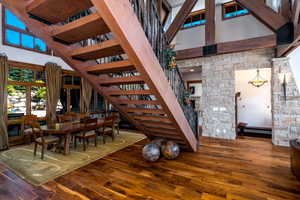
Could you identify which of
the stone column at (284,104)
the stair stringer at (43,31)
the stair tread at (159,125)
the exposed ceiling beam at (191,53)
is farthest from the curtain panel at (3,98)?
the stone column at (284,104)

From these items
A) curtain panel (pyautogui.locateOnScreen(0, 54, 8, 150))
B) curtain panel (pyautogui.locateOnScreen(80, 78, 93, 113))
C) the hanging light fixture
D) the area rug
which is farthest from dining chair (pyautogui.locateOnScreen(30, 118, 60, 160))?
the hanging light fixture

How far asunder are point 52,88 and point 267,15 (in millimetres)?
6733

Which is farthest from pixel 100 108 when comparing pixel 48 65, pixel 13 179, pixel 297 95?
pixel 297 95

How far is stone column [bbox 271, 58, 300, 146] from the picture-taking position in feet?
12.8

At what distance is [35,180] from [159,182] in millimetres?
2025

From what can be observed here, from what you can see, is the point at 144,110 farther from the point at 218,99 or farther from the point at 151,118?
→ the point at 218,99

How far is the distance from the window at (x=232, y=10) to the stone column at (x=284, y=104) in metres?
2.04

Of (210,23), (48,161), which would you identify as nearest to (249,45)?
(210,23)

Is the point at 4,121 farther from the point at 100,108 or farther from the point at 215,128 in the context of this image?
the point at 215,128

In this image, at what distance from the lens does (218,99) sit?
487 cm

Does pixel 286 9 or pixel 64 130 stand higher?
pixel 286 9

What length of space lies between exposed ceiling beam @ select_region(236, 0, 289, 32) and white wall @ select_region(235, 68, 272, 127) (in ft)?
11.1

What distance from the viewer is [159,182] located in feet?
7.51

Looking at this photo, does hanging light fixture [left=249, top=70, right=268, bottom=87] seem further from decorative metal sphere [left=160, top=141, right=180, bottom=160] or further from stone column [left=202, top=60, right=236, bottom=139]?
decorative metal sphere [left=160, top=141, right=180, bottom=160]
